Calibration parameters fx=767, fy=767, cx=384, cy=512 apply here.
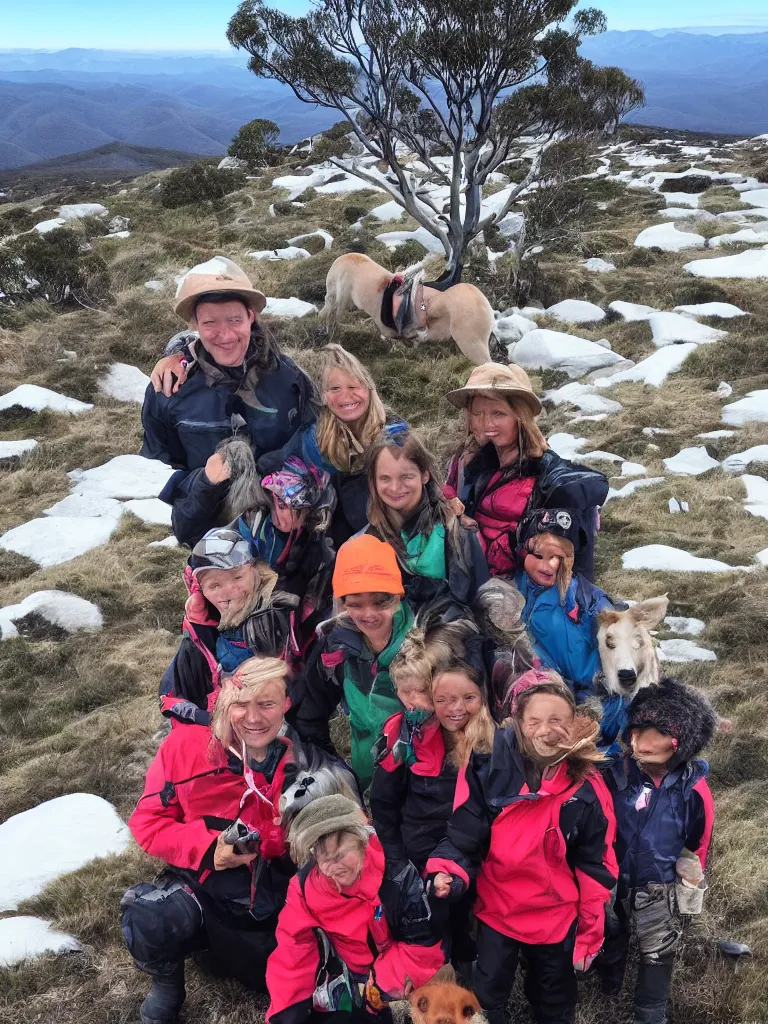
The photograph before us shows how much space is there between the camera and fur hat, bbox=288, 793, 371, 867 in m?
2.36

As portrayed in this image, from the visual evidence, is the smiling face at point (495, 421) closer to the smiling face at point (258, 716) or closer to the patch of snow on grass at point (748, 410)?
the smiling face at point (258, 716)

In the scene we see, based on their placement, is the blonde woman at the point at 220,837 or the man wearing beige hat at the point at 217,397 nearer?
the blonde woman at the point at 220,837

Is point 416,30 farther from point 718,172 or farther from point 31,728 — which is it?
point 31,728

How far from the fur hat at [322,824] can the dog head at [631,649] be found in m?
1.11

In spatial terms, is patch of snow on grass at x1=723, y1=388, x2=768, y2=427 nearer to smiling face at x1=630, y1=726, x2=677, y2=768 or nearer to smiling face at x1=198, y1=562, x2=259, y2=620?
smiling face at x1=630, y1=726, x2=677, y2=768

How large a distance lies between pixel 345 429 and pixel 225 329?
26.1 inches

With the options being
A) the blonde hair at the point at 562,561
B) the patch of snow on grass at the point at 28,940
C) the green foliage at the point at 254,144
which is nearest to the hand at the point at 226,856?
the patch of snow on grass at the point at 28,940

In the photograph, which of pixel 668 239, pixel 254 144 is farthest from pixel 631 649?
pixel 254 144

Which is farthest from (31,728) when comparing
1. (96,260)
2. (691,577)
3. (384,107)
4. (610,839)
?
(384,107)

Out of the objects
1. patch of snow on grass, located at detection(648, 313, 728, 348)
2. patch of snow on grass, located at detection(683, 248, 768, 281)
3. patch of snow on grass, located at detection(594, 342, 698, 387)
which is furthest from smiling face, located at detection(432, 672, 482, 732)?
patch of snow on grass, located at detection(683, 248, 768, 281)

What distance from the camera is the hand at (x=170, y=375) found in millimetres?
3385

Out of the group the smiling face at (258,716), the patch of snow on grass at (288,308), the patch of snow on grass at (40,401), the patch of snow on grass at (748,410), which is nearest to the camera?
the smiling face at (258,716)

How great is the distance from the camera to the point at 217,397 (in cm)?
342

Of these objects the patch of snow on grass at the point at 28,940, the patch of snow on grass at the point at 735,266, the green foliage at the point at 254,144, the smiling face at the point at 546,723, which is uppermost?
the green foliage at the point at 254,144
